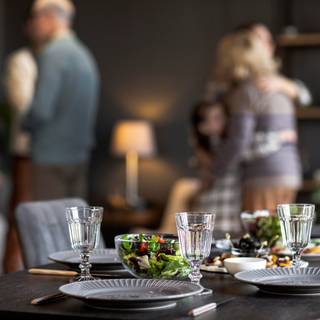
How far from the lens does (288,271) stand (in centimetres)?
199

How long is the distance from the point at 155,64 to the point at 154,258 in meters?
5.42

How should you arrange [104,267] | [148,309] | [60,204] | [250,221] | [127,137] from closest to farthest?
[148,309] < [104,267] < [250,221] < [60,204] < [127,137]

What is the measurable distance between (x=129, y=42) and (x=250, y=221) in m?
4.94

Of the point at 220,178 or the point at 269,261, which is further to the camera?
the point at 220,178

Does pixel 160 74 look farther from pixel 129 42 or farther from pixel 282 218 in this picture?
pixel 282 218

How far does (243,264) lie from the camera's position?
2.10m

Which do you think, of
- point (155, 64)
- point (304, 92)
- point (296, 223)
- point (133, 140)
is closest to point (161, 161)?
point (133, 140)

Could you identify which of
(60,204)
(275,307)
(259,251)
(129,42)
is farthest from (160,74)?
(275,307)

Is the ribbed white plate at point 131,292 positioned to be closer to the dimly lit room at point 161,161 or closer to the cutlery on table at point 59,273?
the dimly lit room at point 161,161

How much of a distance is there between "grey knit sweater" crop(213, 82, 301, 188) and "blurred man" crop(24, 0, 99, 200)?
996mm

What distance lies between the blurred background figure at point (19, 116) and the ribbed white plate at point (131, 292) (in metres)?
2.75

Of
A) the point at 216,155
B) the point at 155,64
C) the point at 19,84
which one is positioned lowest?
the point at 216,155

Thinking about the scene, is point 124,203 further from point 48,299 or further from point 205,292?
point 48,299

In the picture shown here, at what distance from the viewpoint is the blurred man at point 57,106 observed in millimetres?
4891
